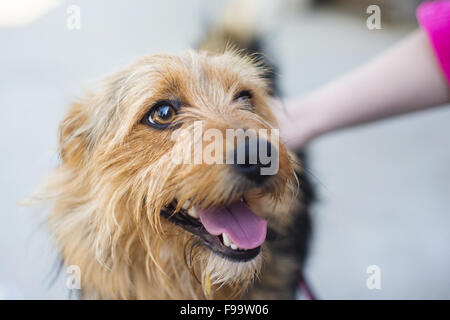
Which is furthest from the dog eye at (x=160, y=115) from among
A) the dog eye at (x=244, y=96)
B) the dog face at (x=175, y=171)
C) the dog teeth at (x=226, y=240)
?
the dog teeth at (x=226, y=240)

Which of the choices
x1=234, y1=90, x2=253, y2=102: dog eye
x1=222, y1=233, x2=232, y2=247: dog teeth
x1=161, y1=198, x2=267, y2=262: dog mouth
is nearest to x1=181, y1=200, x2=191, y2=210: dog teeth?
x1=161, y1=198, x2=267, y2=262: dog mouth

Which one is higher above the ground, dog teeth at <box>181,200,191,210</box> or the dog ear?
the dog ear

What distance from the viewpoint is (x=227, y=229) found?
1373 millimetres

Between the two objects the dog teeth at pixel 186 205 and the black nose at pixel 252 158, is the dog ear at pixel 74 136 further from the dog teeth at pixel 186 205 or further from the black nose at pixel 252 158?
the black nose at pixel 252 158

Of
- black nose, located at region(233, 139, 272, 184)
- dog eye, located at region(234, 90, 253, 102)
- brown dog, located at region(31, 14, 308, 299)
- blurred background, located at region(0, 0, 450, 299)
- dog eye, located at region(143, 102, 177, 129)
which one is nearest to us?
black nose, located at region(233, 139, 272, 184)

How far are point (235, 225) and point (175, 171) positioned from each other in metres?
0.28

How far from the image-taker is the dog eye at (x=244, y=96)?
1564mm

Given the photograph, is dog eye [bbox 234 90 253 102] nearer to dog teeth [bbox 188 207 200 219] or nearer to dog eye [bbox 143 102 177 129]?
dog eye [bbox 143 102 177 129]

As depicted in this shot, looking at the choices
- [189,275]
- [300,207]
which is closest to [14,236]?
[189,275]

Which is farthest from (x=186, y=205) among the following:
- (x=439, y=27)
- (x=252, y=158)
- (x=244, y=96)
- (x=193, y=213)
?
(x=439, y=27)

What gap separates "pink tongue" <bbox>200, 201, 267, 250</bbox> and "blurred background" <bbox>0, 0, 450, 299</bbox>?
0.73 meters

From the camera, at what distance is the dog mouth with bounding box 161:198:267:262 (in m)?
1.37

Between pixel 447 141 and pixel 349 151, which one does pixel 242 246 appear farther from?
pixel 447 141

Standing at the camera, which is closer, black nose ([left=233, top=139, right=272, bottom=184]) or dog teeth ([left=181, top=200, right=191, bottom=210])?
black nose ([left=233, top=139, right=272, bottom=184])
